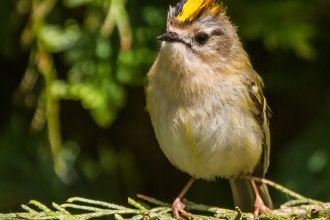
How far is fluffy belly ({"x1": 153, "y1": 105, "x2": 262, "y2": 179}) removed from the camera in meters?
2.99

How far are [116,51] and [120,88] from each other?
A: 0.22 m

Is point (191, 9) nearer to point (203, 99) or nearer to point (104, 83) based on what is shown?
point (203, 99)

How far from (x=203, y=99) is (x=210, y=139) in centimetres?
20

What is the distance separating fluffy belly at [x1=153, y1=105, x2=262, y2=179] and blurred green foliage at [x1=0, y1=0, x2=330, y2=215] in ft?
1.69

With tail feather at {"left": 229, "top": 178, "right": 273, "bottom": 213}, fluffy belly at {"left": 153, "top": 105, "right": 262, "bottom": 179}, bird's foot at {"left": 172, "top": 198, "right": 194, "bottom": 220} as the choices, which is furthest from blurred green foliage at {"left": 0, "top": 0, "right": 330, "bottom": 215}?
bird's foot at {"left": 172, "top": 198, "right": 194, "bottom": 220}

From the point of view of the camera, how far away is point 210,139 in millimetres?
3016

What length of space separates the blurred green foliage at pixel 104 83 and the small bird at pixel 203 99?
1.25 feet

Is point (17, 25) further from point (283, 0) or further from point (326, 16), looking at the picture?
point (326, 16)

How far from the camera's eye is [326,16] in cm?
379

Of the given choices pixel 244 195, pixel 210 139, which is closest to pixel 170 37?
pixel 210 139

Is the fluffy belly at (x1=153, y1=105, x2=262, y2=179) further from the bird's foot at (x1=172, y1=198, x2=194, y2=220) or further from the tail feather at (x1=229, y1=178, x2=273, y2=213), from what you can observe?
the tail feather at (x1=229, y1=178, x2=273, y2=213)

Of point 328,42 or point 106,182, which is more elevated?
point 328,42

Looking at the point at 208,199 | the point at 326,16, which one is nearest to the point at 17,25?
the point at 208,199

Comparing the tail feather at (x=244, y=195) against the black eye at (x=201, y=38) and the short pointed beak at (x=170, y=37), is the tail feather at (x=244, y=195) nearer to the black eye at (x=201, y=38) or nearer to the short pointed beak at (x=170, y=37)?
the black eye at (x=201, y=38)
